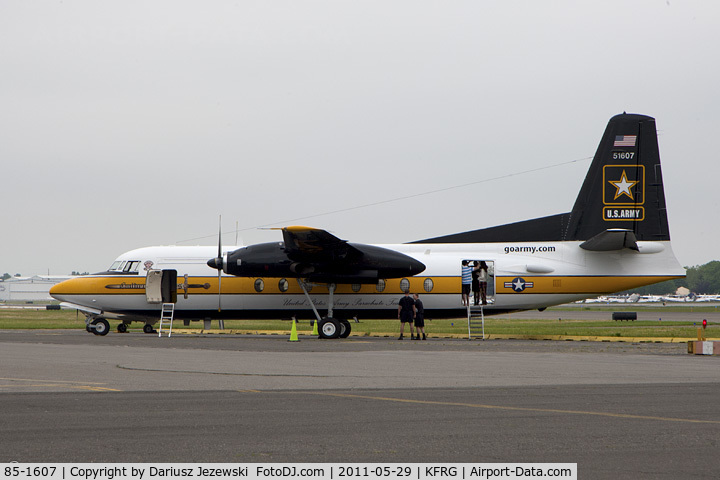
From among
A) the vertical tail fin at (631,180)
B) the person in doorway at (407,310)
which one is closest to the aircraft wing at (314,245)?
the person in doorway at (407,310)

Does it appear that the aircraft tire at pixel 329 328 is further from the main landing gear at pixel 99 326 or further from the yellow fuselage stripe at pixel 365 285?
the main landing gear at pixel 99 326

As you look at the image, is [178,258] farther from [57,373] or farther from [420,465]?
[420,465]

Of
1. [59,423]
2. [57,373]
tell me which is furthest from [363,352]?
[59,423]

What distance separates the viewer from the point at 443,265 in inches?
1248

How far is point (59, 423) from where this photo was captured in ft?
28.4

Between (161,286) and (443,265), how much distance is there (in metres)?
11.9

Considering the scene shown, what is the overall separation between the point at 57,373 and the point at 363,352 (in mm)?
9653

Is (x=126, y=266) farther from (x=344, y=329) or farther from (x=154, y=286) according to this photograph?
(x=344, y=329)

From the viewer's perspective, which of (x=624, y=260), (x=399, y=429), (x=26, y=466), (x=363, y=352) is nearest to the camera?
(x=26, y=466)

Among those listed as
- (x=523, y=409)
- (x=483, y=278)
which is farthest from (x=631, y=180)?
(x=523, y=409)

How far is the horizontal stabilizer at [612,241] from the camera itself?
28891 millimetres

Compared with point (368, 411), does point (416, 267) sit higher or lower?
higher

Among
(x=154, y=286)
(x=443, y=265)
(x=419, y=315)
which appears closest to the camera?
(x=419, y=315)

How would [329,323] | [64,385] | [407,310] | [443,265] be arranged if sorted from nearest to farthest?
[64,385] < [407,310] < [329,323] < [443,265]
